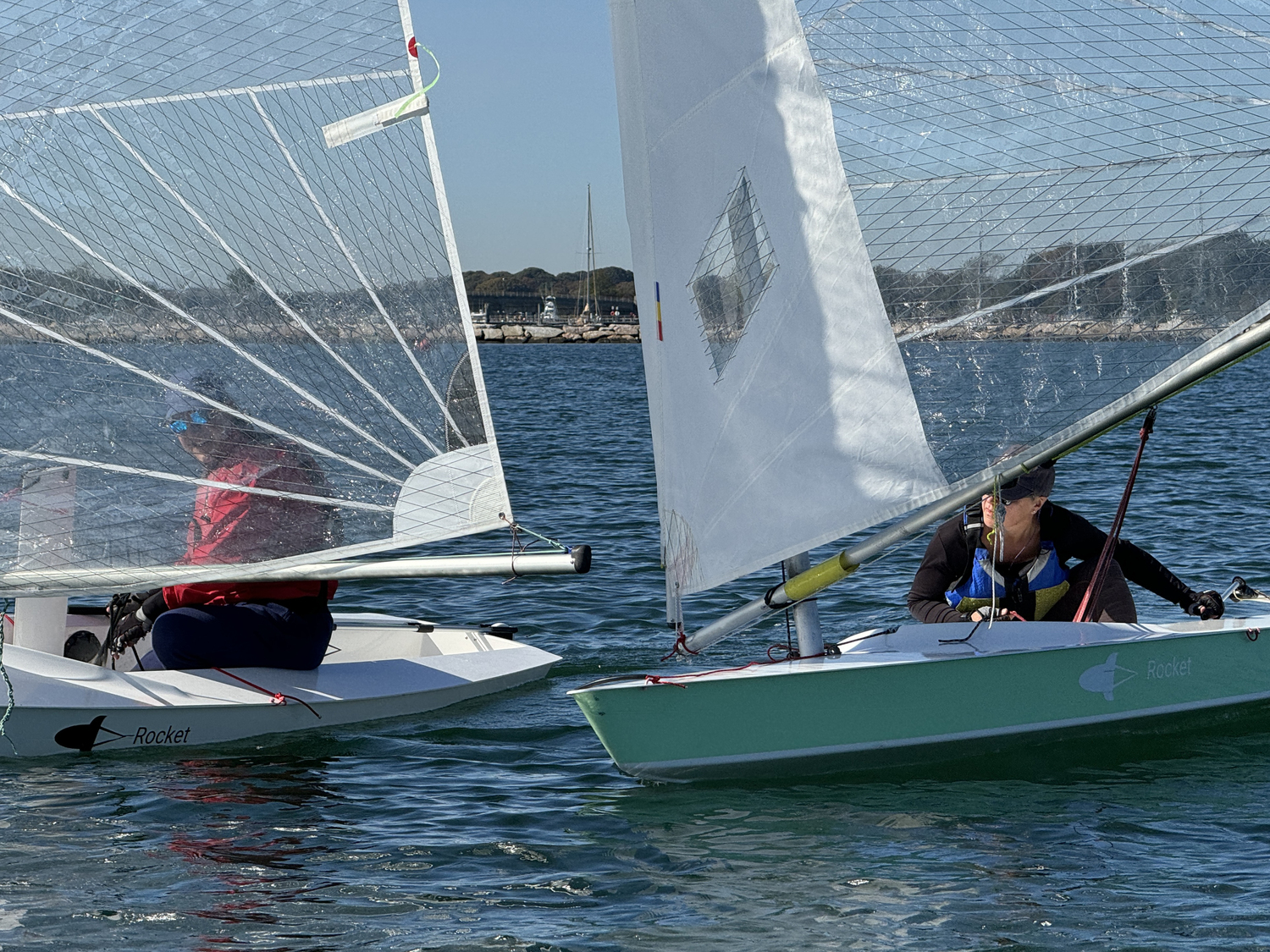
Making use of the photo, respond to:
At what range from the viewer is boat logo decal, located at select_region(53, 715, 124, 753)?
19.2 feet

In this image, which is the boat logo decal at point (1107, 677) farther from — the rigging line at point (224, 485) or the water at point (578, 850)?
the rigging line at point (224, 485)

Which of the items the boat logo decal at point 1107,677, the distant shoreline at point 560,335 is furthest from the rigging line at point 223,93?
the distant shoreline at point 560,335

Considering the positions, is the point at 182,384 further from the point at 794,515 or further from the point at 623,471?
the point at 623,471

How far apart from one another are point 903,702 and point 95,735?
126 inches

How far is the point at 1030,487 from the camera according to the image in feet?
18.6

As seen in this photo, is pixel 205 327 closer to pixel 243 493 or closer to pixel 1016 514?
pixel 243 493

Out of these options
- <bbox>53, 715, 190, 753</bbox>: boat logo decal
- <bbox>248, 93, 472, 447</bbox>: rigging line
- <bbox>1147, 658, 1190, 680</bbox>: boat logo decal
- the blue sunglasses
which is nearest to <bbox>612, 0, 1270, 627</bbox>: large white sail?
<bbox>248, 93, 472, 447</bbox>: rigging line

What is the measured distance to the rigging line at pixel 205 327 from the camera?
17.8ft

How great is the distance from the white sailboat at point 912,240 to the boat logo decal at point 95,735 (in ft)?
7.83

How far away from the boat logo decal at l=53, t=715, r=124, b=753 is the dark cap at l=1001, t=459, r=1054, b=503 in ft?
12.1

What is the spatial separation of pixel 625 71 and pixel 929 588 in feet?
7.91

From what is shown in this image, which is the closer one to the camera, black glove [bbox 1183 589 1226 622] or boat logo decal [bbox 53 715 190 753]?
boat logo decal [bbox 53 715 190 753]

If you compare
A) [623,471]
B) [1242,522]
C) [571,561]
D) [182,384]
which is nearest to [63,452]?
[182,384]

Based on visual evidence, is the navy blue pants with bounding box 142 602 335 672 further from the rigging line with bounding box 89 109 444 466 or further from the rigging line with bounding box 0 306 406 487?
the rigging line with bounding box 89 109 444 466
